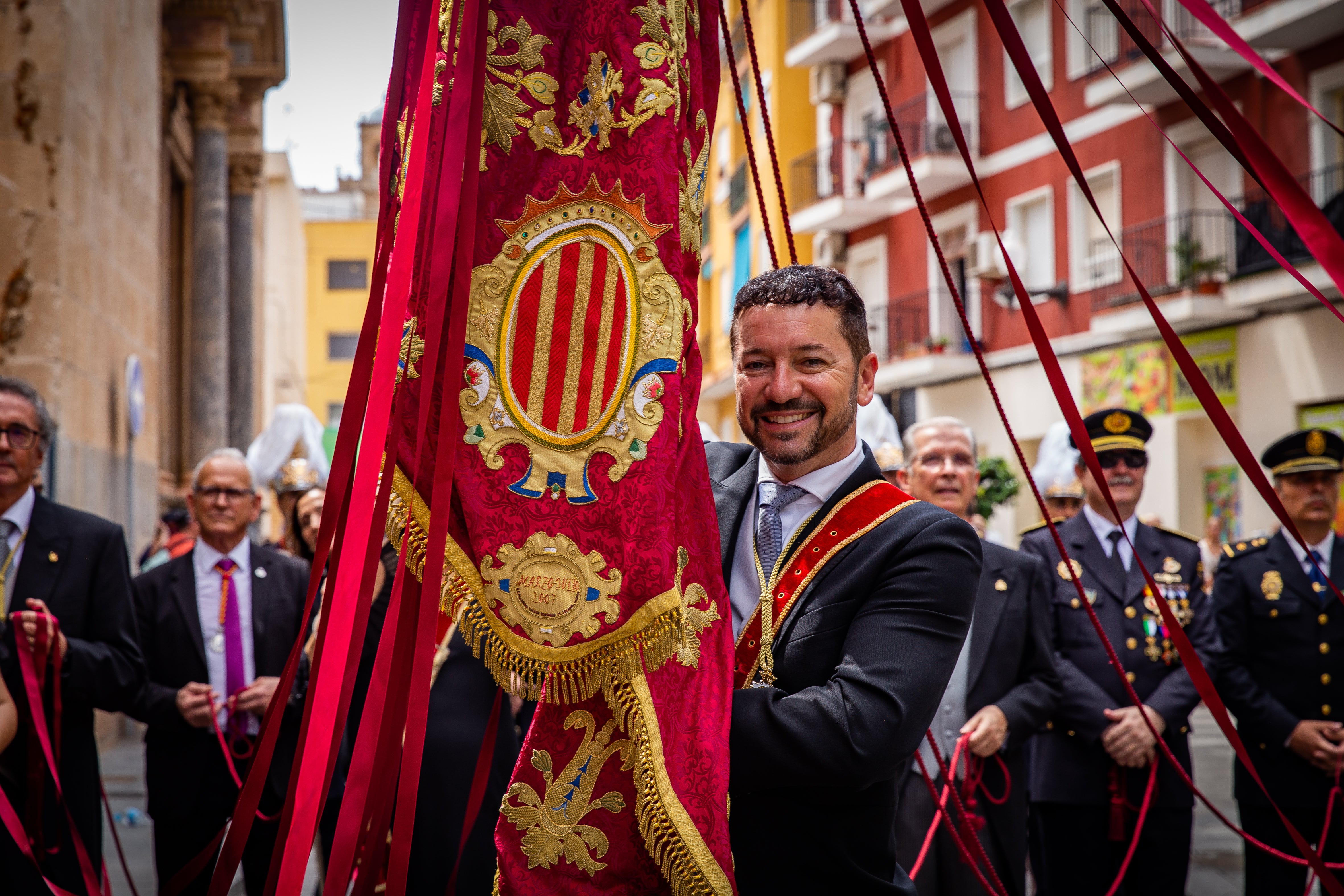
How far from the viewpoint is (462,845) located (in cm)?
240

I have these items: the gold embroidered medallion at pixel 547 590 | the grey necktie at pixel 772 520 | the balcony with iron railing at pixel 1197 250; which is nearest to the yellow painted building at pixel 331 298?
the balcony with iron railing at pixel 1197 250

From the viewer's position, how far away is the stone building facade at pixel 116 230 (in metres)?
8.26

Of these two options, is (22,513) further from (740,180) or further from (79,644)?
(740,180)

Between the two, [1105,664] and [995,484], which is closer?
[1105,664]

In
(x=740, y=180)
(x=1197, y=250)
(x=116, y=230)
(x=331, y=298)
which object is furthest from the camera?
(x=331, y=298)

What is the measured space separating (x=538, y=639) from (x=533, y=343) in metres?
0.44

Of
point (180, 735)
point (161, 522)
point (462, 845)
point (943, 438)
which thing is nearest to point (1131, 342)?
point (161, 522)

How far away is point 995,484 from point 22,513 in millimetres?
13898

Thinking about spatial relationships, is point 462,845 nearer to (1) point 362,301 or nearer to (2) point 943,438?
(2) point 943,438

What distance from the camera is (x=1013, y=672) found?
15.2ft

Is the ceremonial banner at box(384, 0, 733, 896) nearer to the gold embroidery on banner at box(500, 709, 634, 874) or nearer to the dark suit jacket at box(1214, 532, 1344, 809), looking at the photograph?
the gold embroidery on banner at box(500, 709, 634, 874)

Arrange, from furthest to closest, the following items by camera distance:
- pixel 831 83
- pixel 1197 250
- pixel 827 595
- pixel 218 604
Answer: pixel 831 83 < pixel 1197 250 < pixel 218 604 < pixel 827 595

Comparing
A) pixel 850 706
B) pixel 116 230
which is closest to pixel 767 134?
pixel 850 706

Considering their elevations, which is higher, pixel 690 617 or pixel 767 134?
pixel 767 134
